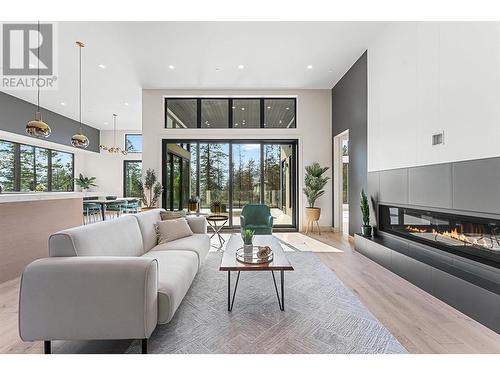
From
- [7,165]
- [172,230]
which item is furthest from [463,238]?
[7,165]

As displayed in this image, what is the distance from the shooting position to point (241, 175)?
735cm

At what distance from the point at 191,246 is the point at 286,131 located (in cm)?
471

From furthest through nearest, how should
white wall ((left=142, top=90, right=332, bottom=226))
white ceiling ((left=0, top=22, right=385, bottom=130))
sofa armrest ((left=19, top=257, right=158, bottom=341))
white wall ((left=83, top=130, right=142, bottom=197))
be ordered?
1. white wall ((left=83, top=130, right=142, bottom=197))
2. white wall ((left=142, top=90, right=332, bottom=226))
3. white ceiling ((left=0, top=22, right=385, bottom=130))
4. sofa armrest ((left=19, top=257, right=158, bottom=341))

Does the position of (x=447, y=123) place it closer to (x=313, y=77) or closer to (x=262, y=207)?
(x=262, y=207)

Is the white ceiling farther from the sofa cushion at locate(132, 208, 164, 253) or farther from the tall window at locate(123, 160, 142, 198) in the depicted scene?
the tall window at locate(123, 160, 142, 198)

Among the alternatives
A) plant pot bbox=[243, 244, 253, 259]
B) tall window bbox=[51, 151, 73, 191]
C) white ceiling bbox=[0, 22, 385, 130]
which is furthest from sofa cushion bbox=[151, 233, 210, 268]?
tall window bbox=[51, 151, 73, 191]

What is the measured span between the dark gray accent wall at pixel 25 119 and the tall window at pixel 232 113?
14.6ft

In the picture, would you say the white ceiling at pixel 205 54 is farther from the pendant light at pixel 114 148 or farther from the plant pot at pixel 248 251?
the plant pot at pixel 248 251

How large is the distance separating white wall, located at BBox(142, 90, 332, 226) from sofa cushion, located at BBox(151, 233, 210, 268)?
12.8 ft

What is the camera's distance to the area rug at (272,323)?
1.96 m

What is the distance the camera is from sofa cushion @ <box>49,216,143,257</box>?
6.40 ft

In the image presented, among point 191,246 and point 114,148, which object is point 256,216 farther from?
point 114,148

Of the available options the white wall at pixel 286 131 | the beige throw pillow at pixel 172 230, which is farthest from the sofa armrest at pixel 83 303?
the white wall at pixel 286 131
